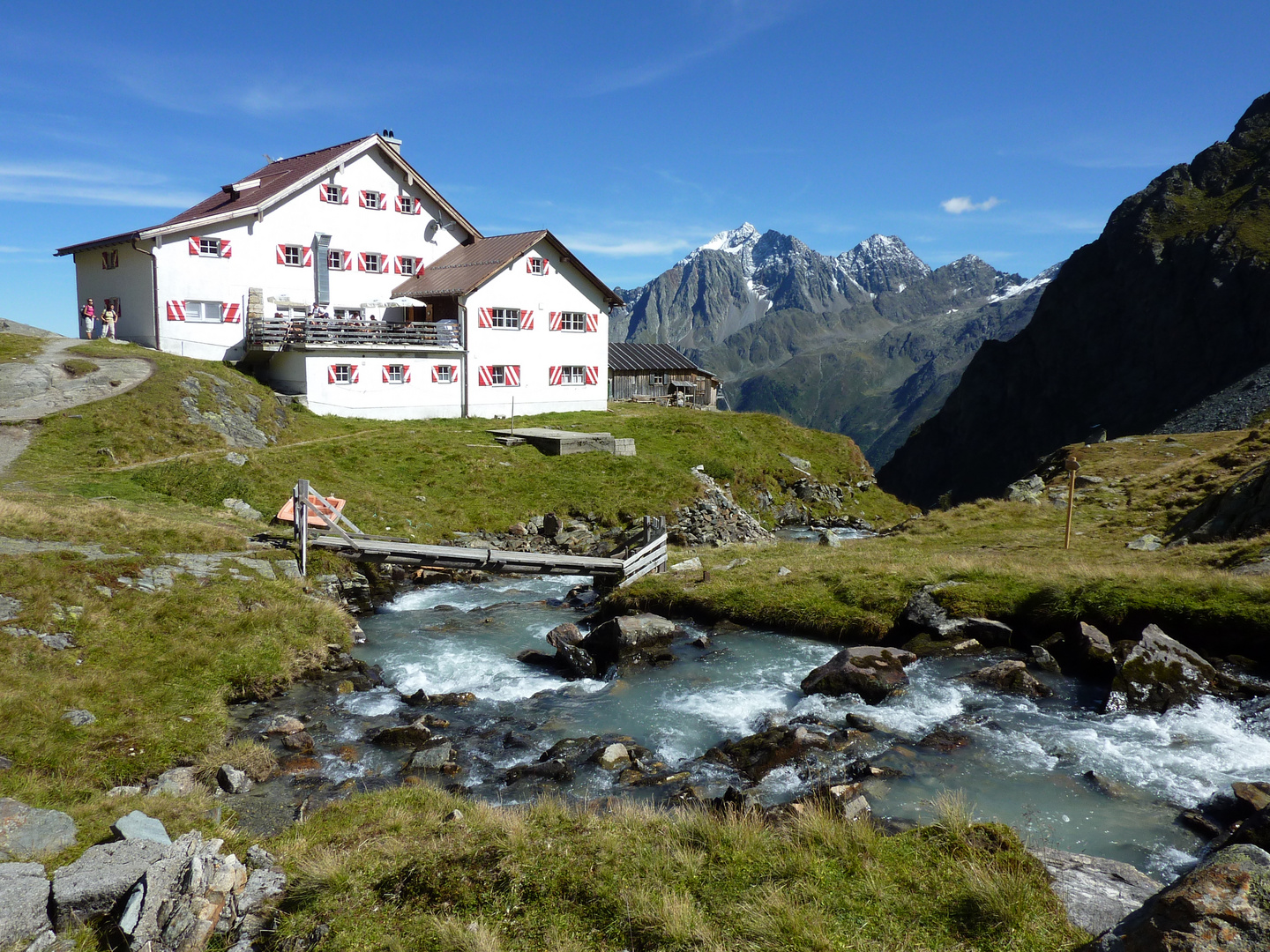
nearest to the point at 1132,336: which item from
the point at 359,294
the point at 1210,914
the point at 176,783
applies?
the point at 359,294

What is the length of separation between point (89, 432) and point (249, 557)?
49.3 ft

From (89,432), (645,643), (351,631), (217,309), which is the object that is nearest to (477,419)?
(217,309)

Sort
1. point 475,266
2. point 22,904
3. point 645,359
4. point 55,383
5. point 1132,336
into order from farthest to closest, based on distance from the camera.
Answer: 1. point 1132,336
2. point 645,359
3. point 475,266
4. point 55,383
5. point 22,904

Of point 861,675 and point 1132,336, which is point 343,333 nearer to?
point 861,675

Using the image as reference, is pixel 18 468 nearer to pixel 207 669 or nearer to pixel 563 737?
pixel 207 669

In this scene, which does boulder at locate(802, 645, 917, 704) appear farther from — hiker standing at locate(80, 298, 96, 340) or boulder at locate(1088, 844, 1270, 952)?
hiker standing at locate(80, 298, 96, 340)

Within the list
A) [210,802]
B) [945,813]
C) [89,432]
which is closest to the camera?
[945,813]

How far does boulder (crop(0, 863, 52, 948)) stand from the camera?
24.7ft

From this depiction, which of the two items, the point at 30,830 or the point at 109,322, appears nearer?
the point at 30,830

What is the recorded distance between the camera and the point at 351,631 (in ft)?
70.7

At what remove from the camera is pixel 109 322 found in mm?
44781

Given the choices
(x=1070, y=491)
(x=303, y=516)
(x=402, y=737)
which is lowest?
(x=402, y=737)

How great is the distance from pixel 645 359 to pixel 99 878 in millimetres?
66017

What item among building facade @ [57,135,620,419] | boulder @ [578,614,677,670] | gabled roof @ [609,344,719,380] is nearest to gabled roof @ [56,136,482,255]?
building facade @ [57,135,620,419]
